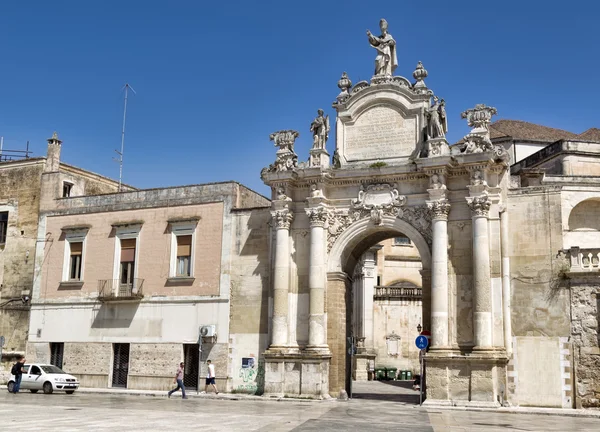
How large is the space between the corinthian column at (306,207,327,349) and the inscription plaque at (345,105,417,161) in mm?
2690

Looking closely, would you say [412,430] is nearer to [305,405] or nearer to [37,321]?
[305,405]

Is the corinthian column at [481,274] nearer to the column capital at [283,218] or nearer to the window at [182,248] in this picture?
the column capital at [283,218]

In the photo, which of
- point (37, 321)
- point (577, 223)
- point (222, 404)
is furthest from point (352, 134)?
point (37, 321)

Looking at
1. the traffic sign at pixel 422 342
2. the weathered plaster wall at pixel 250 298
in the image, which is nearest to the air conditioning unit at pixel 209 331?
the weathered plaster wall at pixel 250 298

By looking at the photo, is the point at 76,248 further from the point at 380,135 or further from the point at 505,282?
the point at 505,282

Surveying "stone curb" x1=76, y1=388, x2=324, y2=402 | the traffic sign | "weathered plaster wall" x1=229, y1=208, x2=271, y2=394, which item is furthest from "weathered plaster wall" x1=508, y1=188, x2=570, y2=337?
"weathered plaster wall" x1=229, y1=208, x2=271, y2=394

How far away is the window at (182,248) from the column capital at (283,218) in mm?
4337

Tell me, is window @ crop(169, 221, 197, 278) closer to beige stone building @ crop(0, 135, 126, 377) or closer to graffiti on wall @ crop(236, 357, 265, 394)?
graffiti on wall @ crop(236, 357, 265, 394)

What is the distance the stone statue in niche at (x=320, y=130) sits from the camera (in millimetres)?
27953

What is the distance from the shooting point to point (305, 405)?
2383cm

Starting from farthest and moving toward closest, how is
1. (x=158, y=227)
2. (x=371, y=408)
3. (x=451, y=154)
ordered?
1. (x=158, y=227)
2. (x=451, y=154)
3. (x=371, y=408)

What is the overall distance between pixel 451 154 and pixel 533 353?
7.15 m

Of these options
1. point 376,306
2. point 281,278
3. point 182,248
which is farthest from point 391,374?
point 281,278

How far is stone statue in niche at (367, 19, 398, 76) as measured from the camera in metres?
27.8
